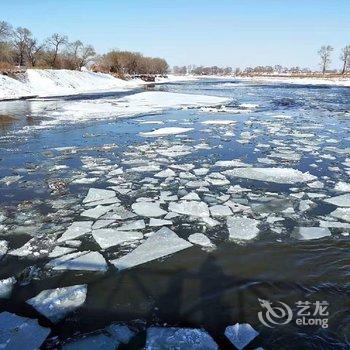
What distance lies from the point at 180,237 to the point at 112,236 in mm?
724

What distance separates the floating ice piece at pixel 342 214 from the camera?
4395mm

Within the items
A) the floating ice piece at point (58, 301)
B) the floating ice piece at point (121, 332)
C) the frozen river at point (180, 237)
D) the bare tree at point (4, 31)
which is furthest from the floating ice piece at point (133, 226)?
the bare tree at point (4, 31)

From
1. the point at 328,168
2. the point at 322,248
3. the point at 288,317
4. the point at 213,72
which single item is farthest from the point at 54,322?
the point at 213,72

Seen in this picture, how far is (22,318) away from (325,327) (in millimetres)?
2186

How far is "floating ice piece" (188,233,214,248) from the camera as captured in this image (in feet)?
12.5

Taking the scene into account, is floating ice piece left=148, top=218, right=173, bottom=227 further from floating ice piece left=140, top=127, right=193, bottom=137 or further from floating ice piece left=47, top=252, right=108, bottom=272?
floating ice piece left=140, top=127, right=193, bottom=137

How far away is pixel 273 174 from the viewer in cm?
611

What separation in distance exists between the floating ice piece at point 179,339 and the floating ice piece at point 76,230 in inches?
66.1

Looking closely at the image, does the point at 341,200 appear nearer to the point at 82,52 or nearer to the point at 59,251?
the point at 59,251

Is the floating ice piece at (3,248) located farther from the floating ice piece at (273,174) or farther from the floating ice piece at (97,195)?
the floating ice piece at (273,174)

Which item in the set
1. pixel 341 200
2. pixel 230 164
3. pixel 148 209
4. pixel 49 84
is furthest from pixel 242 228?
pixel 49 84

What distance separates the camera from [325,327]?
103 inches

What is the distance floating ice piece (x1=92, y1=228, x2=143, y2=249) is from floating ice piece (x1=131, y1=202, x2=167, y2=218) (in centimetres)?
52

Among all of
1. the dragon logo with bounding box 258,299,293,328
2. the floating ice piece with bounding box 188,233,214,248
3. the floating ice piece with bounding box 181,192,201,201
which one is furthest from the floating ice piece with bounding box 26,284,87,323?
the floating ice piece with bounding box 181,192,201,201
